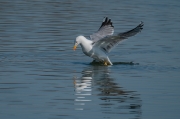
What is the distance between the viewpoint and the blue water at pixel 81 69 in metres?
11.0

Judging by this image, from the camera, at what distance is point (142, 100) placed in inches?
459

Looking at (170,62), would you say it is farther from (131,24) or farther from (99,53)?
(131,24)

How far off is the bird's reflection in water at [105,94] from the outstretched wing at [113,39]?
935mm

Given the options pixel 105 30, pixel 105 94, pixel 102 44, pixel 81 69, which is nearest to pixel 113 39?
pixel 102 44

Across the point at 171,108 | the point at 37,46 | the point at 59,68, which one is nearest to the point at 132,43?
the point at 37,46

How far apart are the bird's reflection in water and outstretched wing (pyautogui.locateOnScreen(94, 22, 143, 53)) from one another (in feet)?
3.07

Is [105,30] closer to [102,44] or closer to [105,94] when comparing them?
[102,44]

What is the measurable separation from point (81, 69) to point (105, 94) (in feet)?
9.16

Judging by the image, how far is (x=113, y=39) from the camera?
51.0 ft

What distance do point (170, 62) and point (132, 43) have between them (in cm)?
290

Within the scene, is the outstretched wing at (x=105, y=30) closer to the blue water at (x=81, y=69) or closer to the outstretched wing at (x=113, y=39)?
the blue water at (x=81, y=69)

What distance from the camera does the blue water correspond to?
11.0m

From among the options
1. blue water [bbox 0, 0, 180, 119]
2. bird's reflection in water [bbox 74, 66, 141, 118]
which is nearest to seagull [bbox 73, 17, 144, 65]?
blue water [bbox 0, 0, 180, 119]

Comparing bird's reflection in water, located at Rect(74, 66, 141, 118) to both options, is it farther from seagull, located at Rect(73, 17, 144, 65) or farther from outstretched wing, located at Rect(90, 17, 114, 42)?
outstretched wing, located at Rect(90, 17, 114, 42)
